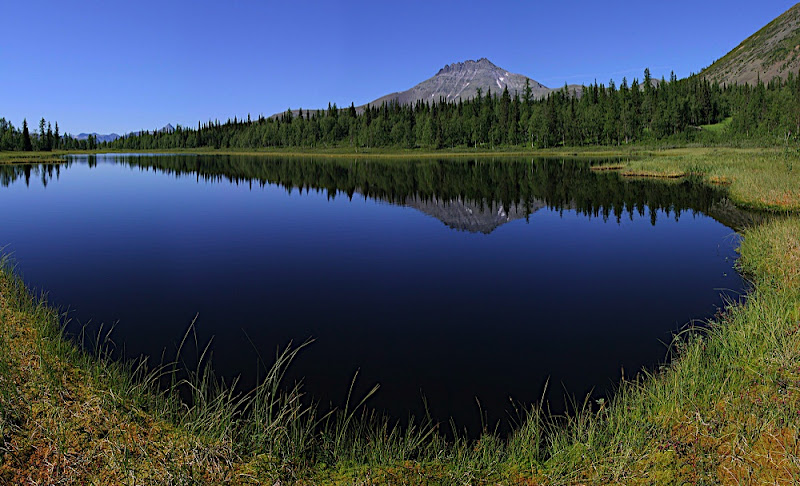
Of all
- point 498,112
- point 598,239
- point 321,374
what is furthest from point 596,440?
point 498,112

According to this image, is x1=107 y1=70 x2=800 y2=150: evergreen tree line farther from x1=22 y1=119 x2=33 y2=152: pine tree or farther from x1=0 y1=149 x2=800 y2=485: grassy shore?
x1=0 y1=149 x2=800 y2=485: grassy shore

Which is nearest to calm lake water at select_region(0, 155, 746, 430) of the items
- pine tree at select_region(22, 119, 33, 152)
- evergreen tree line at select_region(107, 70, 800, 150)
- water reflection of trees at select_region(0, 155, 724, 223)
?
water reflection of trees at select_region(0, 155, 724, 223)

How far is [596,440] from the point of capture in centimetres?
800

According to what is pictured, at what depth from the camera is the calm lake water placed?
12.0 metres

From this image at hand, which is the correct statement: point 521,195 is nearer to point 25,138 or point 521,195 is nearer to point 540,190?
point 540,190

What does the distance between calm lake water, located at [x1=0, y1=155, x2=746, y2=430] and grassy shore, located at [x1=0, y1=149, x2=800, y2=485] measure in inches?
68.1

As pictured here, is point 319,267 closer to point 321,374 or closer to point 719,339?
point 321,374

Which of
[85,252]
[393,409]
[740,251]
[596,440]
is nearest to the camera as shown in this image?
[596,440]

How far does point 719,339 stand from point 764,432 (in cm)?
415

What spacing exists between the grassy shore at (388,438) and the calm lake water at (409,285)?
1.73 metres

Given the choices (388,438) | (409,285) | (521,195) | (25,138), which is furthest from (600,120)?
(25,138)

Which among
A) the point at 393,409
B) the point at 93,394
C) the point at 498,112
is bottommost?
the point at 393,409

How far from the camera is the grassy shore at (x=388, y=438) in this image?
7008 millimetres

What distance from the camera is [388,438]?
845 cm
